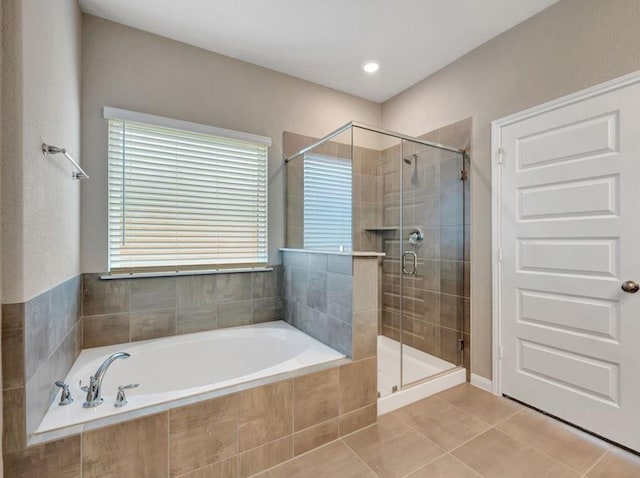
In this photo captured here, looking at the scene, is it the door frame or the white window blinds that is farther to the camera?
the white window blinds

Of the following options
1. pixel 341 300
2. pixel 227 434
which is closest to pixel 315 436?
pixel 227 434

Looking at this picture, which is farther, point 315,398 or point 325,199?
point 325,199

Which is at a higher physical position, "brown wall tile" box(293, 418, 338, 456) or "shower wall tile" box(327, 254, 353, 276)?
"shower wall tile" box(327, 254, 353, 276)

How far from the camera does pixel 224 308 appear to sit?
8.11 ft

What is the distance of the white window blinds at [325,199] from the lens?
2488 mm

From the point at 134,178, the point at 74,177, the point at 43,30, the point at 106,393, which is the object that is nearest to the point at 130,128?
the point at 134,178

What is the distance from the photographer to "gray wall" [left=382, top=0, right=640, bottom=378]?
67.5 inches

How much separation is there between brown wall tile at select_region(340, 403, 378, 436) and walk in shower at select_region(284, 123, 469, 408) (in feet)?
1.81

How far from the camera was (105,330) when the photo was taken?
2.08m

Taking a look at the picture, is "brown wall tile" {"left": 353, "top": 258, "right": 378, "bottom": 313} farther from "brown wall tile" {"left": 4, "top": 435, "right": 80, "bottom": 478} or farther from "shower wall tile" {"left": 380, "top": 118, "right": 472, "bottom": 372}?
"brown wall tile" {"left": 4, "top": 435, "right": 80, "bottom": 478}

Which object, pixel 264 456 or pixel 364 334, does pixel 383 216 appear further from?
pixel 264 456

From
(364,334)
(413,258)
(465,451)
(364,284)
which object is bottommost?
(465,451)

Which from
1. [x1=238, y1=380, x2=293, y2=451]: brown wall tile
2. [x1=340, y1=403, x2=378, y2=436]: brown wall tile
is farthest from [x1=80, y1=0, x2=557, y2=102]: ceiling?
[x1=340, y1=403, x2=378, y2=436]: brown wall tile

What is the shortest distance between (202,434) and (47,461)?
553mm
